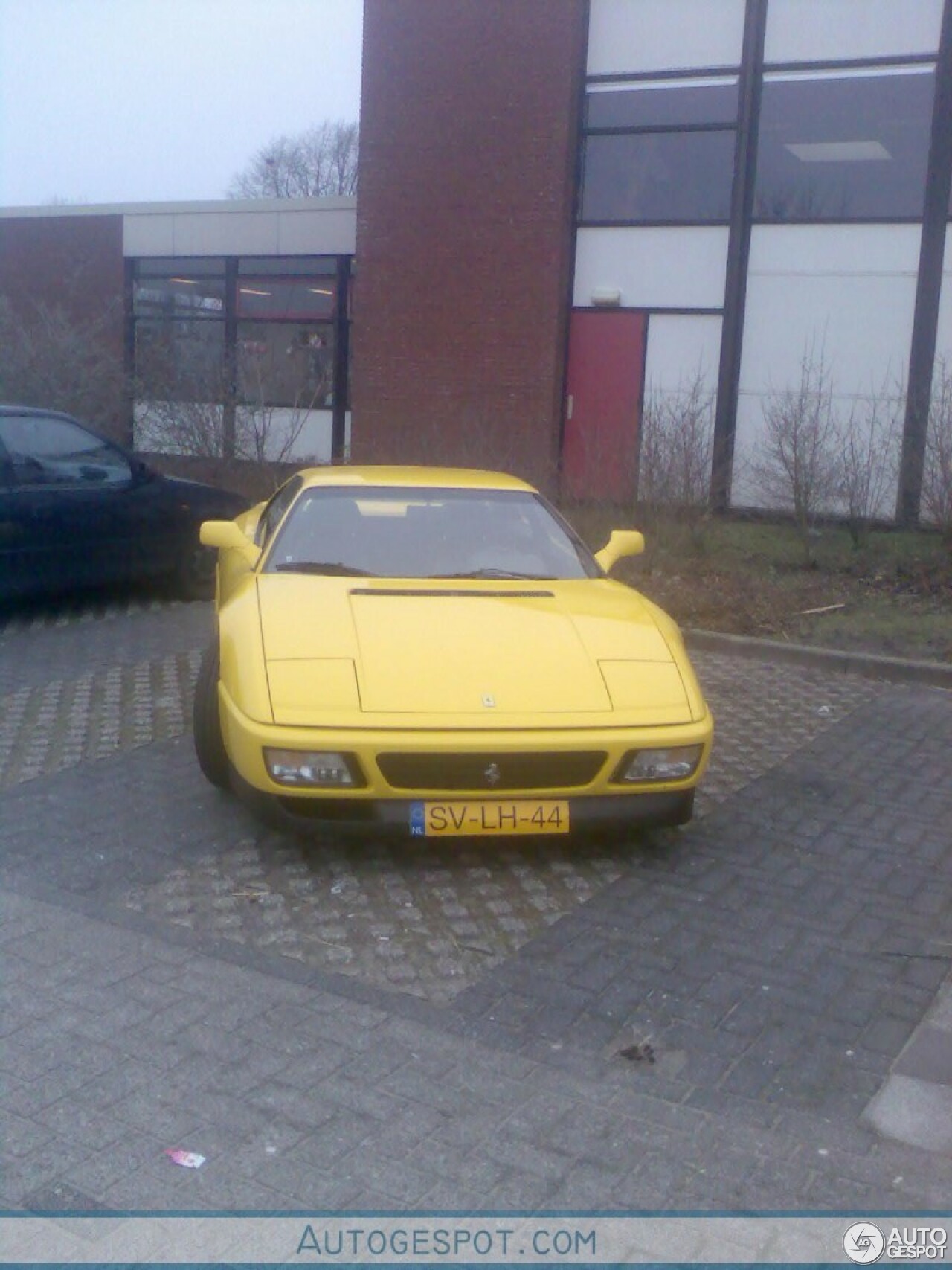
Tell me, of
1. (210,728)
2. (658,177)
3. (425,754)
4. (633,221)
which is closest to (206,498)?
(210,728)

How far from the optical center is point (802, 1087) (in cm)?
348

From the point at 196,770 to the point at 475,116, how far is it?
12.8 metres

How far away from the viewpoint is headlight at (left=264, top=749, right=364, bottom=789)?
15.1 feet

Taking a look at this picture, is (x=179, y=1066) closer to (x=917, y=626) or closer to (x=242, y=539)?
(x=242, y=539)

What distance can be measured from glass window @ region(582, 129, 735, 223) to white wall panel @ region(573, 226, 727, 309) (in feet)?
0.59

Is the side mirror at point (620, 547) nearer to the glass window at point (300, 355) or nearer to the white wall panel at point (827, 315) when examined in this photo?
the white wall panel at point (827, 315)

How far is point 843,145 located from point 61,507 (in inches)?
407

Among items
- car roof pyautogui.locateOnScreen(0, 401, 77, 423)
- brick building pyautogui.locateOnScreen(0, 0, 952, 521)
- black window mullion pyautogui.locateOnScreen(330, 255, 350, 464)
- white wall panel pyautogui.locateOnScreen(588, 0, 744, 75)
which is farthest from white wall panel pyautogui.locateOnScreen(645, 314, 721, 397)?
car roof pyautogui.locateOnScreen(0, 401, 77, 423)

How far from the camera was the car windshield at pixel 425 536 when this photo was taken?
588cm

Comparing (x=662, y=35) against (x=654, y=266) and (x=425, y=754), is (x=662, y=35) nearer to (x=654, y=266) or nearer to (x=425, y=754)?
(x=654, y=266)

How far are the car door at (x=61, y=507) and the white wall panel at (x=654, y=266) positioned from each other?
27.0 ft

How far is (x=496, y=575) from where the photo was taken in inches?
232

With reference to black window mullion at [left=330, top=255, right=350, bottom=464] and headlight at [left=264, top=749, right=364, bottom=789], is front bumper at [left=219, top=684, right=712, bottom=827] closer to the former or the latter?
headlight at [left=264, top=749, right=364, bottom=789]

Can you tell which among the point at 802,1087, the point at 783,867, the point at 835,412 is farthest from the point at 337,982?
the point at 835,412
